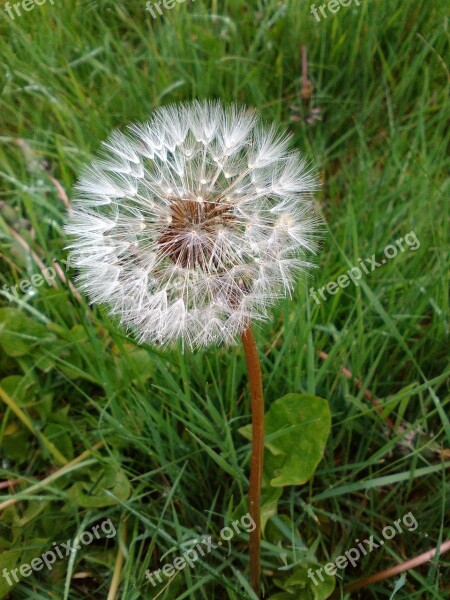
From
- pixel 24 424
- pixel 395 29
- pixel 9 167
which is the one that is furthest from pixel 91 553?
pixel 395 29

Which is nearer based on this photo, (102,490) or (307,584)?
(307,584)

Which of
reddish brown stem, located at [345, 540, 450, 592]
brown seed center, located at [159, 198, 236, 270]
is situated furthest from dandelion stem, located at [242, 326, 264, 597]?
reddish brown stem, located at [345, 540, 450, 592]

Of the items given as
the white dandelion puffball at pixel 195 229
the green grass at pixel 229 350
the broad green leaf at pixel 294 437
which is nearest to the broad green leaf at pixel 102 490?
the green grass at pixel 229 350

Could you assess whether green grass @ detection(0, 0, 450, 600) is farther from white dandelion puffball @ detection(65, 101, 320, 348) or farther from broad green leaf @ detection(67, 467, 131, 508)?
white dandelion puffball @ detection(65, 101, 320, 348)

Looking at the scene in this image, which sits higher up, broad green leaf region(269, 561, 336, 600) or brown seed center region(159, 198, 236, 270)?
brown seed center region(159, 198, 236, 270)

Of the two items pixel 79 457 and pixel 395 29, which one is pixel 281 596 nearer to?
pixel 79 457

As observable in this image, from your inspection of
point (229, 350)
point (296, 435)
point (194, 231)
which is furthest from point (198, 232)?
point (229, 350)

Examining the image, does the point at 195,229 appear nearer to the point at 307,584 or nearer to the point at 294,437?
the point at 294,437
